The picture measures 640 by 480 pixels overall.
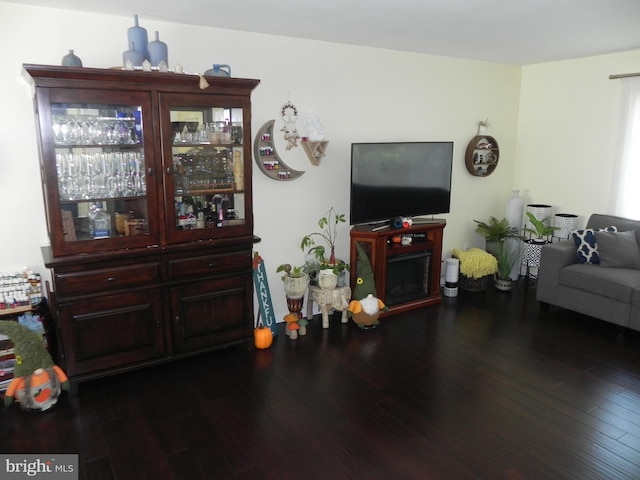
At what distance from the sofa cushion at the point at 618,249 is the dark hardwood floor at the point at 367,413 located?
2.08ft

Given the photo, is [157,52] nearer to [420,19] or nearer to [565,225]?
[420,19]

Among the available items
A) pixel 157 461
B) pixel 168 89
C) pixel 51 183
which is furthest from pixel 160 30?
pixel 157 461

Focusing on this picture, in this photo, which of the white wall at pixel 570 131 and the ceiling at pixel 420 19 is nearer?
the ceiling at pixel 420 19

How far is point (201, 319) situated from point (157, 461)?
1070mm

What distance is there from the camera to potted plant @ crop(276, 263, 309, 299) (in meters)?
3.83

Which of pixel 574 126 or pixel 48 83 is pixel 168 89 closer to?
pixel 48 83

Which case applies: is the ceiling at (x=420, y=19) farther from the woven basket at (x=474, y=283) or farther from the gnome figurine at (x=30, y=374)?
the woven basket at (x=474, y=283)

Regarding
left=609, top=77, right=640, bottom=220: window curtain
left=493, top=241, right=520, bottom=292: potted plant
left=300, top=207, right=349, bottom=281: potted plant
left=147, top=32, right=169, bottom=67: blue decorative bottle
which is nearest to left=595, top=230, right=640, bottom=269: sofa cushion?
left=609, top=77, right=640, bottom=220: window curtain

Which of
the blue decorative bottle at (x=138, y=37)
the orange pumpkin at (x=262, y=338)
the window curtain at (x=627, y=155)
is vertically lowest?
the orange pumpkin at (x=262, y=338)

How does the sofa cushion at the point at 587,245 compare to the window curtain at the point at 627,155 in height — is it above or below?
below

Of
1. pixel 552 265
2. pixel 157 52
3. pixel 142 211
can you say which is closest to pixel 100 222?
pixel 142 211

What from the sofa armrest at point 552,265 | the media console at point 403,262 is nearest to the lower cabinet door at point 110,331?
the media console at point 403,262

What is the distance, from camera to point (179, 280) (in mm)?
3145

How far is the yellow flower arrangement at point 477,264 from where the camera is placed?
4.86 meters
